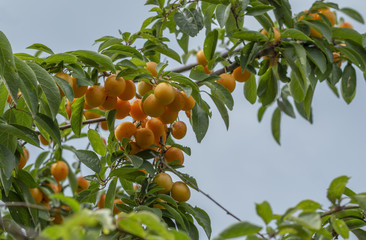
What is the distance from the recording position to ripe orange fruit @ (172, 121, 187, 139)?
5.47ft

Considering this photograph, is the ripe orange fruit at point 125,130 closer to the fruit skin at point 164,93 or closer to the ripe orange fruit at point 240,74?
the fruit skin at point 164,93

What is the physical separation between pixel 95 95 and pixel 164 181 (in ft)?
1.11

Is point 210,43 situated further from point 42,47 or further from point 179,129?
point 42,47

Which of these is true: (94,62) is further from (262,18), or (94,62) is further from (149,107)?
(262,18)

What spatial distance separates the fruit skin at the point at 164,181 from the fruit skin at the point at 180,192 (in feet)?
0.05

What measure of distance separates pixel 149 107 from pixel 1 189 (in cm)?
54

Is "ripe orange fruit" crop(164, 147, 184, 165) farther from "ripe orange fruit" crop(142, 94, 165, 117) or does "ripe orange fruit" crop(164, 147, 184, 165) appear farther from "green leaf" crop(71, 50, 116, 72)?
"green leaf" crop(71, 50, 116, 72)

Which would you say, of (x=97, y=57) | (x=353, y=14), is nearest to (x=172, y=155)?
(x=97, y=57)

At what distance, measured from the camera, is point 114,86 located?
4.65ft

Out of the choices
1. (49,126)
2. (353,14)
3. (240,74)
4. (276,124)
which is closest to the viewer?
(49,126)

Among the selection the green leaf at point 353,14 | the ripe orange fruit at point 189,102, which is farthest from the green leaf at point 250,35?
the green leaf at point 353,14

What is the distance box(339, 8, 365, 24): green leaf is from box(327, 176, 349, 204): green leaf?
1.37m

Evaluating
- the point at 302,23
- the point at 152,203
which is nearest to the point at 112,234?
the point at 152,203

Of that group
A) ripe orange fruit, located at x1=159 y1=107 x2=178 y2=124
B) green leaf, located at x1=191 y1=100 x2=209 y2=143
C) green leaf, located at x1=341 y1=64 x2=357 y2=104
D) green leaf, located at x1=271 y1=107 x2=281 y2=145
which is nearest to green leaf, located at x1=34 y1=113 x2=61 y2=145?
ripe orange fruit, located at x1=159 y1=107 x2=178 y2=124
